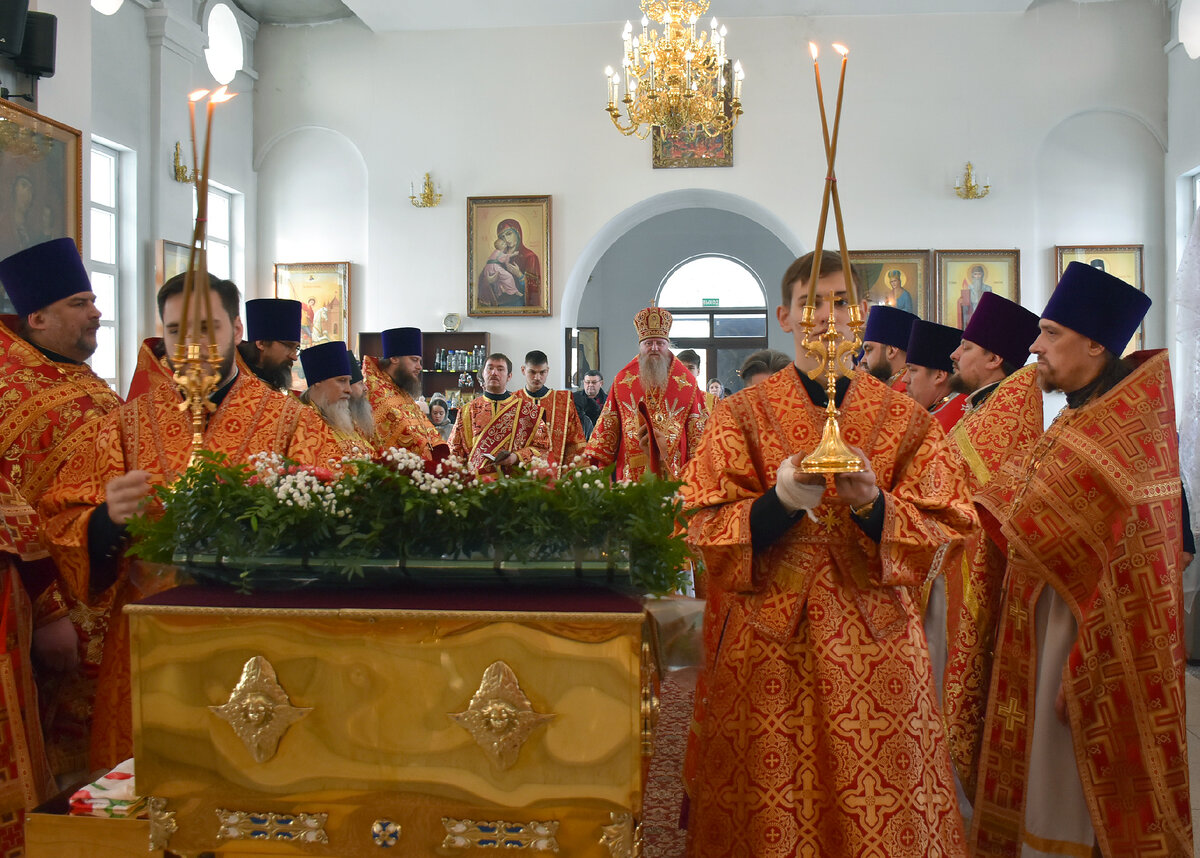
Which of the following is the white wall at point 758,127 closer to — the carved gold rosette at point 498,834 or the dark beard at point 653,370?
the dark beard at point 653,370

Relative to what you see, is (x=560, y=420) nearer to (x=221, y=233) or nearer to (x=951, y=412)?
(x=951, y=412)

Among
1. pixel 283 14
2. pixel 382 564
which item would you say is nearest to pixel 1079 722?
pixel 382 564

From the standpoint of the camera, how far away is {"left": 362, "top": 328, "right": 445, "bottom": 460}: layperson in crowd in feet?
20.1

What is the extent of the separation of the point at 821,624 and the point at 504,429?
211 inches

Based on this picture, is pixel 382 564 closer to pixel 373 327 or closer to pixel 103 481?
pixel 103 481

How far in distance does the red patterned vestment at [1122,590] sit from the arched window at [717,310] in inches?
640

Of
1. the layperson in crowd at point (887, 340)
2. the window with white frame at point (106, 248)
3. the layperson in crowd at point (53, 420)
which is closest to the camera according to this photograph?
the layperson in crowd at point (53, 420)

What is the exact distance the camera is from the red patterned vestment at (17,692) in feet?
7.84

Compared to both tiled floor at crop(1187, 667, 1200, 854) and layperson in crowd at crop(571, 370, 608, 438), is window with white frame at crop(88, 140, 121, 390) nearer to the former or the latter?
layperson in crowd at crop(571, 370, 608, 438)

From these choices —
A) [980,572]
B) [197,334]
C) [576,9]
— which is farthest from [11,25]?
[576,9]

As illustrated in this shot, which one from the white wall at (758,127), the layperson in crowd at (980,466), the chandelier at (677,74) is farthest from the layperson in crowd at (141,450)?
the white wall at (758,127)

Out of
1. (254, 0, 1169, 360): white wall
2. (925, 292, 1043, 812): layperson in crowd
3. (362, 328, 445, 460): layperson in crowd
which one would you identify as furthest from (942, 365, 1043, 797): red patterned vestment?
(254, 0, 1169, 360): white wall

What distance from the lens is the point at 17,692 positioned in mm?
2459

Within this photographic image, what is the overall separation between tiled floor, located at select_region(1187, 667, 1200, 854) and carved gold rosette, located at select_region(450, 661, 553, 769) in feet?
7.58
